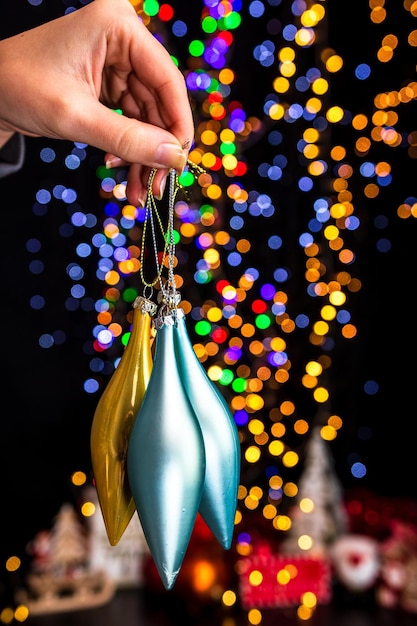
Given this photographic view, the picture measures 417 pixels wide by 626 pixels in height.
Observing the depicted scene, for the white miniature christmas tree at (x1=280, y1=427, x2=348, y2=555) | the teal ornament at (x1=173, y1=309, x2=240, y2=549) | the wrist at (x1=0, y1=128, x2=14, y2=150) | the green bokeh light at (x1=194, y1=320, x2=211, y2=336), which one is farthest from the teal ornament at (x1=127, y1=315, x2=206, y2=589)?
the green bokeh light at (x1=194, y1=320, x2=211, y2=336)

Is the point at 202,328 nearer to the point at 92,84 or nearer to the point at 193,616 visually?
the point at 193,616

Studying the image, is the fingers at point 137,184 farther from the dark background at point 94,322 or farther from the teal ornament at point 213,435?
the dark background at point 94,322

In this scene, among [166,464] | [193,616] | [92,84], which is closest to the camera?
[166,464]

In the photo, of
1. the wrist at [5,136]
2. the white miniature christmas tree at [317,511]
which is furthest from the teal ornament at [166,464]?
the white miniature christmas tree at [317,511]

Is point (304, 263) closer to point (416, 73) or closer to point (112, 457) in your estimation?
point (416, 73)

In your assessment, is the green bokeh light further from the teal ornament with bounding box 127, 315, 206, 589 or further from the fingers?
the teal ornament with bounding box 127, 315, 206, 589

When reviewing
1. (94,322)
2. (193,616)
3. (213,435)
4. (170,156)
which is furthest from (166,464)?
(94,322)

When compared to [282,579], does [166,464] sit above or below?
above

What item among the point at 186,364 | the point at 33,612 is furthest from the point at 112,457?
the point at 33,612
